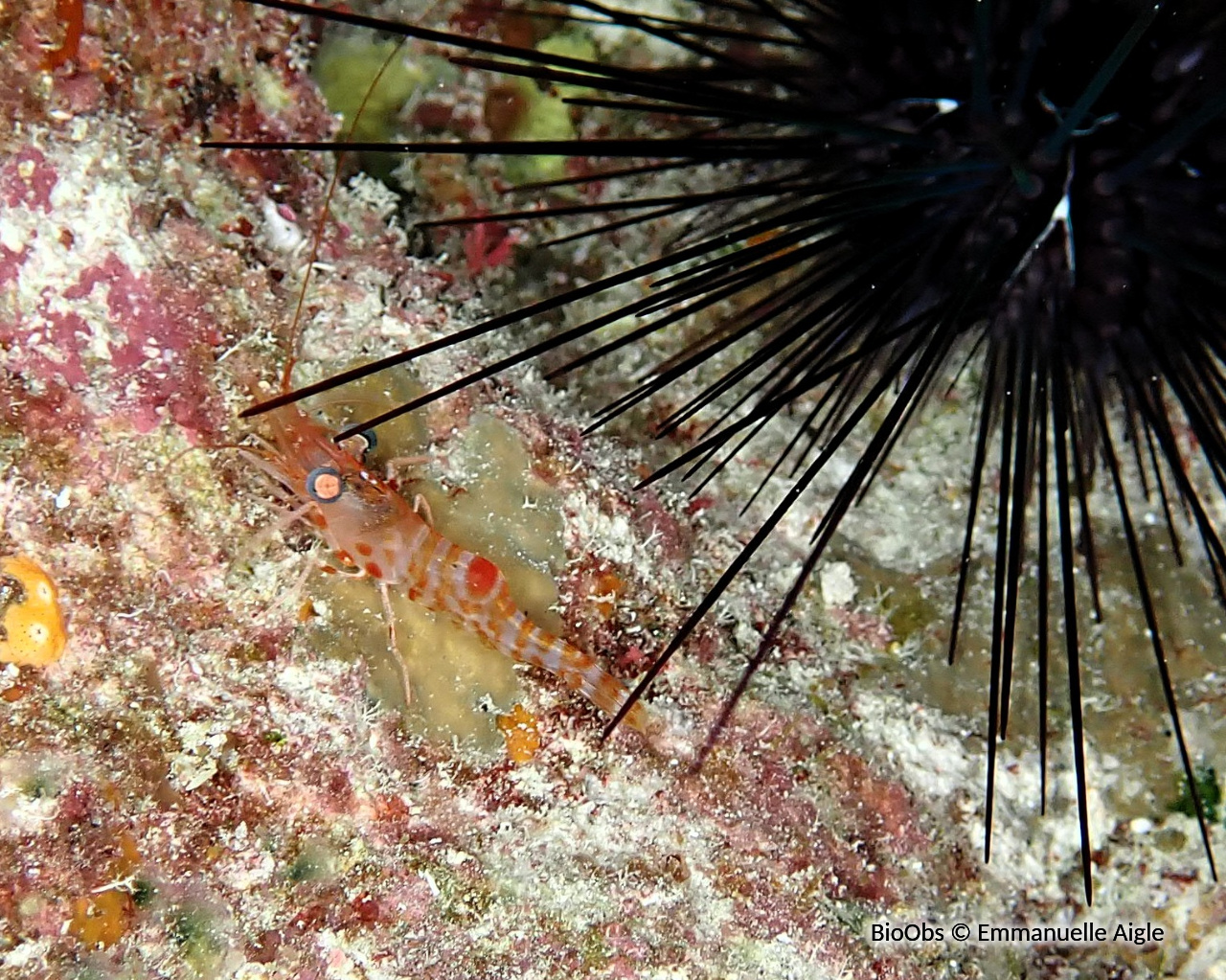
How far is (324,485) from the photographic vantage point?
2.51 m

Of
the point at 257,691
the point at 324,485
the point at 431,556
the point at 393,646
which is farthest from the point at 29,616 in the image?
the point at 431,556

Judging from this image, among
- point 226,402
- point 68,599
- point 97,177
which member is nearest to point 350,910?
point 68,599

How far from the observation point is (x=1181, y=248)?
231 centimetres

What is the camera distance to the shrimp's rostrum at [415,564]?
99.1 inches

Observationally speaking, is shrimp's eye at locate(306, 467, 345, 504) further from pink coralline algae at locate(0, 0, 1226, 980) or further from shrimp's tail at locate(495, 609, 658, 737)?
shrimp's tail at locate(495, 609, 658, 737)

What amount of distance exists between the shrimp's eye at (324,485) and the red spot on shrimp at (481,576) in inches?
17.8

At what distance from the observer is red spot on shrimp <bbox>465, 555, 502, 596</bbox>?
8.46 feet

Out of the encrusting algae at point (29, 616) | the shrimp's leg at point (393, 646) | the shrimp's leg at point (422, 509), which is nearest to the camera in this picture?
the encrusting algae at point (29, 616)

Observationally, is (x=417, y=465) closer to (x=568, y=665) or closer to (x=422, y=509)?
(x=422, y=509)

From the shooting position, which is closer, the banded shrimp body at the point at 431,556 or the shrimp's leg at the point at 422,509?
the banded shrimp body at the point at 431,556

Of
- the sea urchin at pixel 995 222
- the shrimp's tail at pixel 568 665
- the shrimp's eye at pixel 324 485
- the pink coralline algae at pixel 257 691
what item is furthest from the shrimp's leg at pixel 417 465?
the sea urchin at pixel 995 222

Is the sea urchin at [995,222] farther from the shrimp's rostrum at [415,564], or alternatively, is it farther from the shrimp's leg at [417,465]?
the shrimp's leg at [417,465]

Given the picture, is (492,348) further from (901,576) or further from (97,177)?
(901,576)

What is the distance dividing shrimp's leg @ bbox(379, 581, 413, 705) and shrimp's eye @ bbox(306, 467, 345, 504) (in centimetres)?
30
